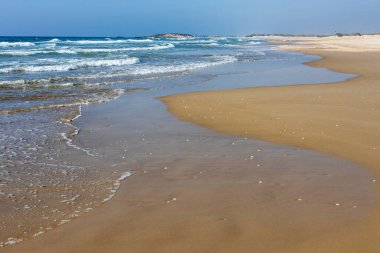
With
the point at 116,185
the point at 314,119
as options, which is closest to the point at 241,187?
the point at 116,185

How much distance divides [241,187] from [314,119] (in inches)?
186

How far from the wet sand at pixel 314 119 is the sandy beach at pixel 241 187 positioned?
0.02 metres

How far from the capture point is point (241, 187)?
5.59 meters

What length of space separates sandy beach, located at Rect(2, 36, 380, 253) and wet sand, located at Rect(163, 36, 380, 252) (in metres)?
0.02

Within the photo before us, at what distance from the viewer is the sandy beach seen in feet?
13.4

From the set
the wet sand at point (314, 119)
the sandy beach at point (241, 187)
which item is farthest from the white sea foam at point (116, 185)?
the wet sand at point (314, 119)

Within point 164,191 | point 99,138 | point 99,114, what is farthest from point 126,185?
point 99,114

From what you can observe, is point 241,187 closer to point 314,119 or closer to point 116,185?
point 116,185

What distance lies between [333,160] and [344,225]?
2.59m

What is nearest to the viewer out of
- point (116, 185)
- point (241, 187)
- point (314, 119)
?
point (241, 187)

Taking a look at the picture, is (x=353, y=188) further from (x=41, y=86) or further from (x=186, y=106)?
(x=41, y=86)

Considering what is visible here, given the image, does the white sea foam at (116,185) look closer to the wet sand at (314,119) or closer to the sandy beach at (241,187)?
the sandy beach at (241,187)

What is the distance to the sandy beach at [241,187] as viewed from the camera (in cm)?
408

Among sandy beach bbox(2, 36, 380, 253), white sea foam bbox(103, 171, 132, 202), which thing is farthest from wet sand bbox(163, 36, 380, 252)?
white sea foam bbox(103, 171, 132, 202)
